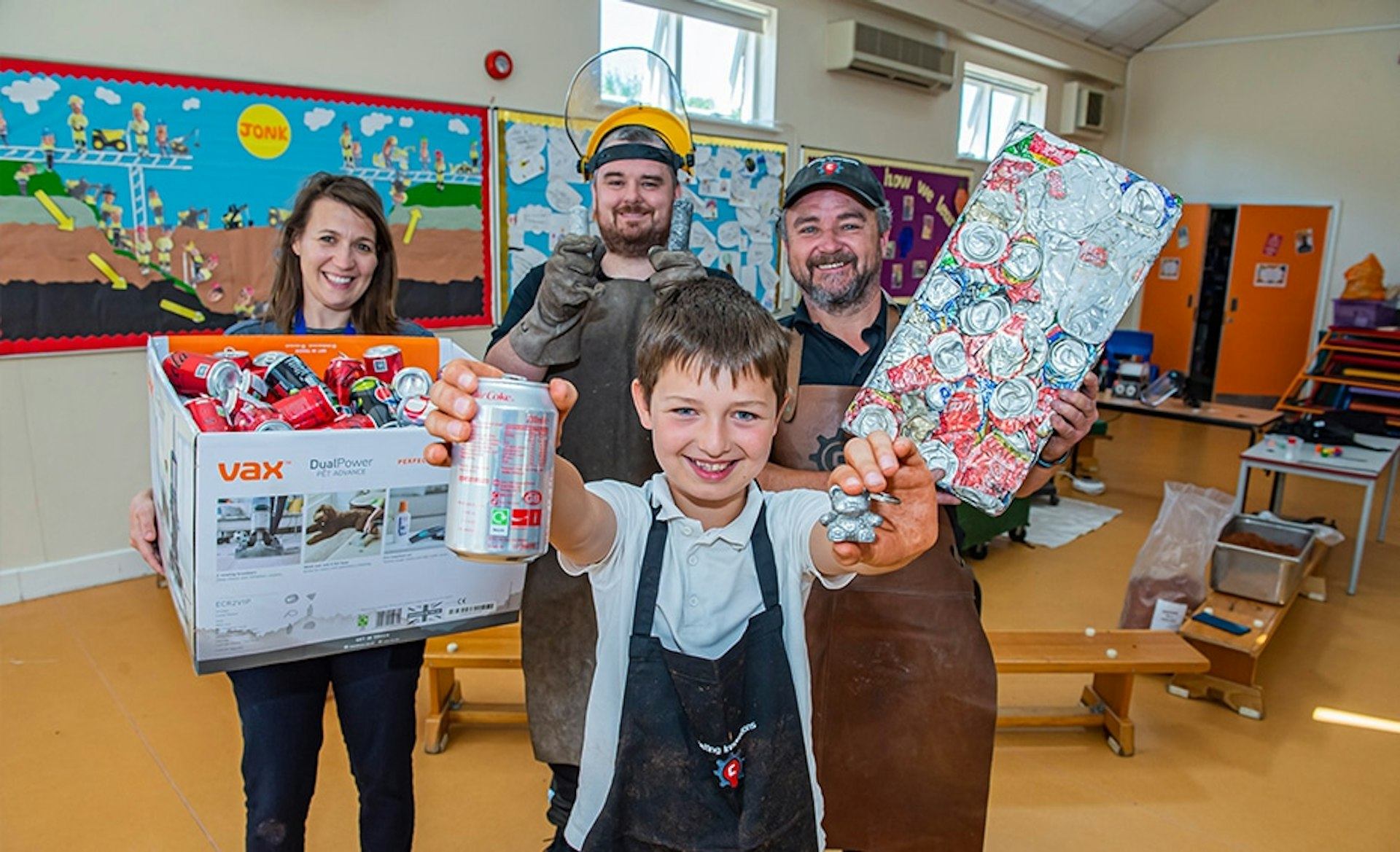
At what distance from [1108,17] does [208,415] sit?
9189mm

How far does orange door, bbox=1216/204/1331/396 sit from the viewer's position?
8297 mm

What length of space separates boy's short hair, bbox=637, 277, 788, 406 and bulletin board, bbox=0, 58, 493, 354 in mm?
2309

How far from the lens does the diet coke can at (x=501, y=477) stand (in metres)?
0.92

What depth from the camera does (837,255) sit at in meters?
1.72

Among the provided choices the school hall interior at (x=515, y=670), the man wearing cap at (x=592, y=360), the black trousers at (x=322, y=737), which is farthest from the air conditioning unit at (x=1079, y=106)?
the black trousers at (x=322, y=737)

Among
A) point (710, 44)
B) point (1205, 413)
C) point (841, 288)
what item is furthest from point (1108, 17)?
point (841, 288)

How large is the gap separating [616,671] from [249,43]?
139 inches

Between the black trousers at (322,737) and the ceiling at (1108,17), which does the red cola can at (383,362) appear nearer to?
the black trousers at (322,737)

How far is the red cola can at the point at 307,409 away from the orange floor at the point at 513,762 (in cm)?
133

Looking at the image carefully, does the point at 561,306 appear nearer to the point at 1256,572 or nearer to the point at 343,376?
the point at 343,376

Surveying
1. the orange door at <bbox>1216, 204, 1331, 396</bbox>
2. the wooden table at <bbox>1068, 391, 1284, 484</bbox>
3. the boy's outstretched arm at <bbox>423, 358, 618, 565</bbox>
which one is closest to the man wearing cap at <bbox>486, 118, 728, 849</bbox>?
the boy's outstretched arm at <bbox>423, 358, 618, 565</bbox>

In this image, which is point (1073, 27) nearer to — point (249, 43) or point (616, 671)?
point (249, 43)

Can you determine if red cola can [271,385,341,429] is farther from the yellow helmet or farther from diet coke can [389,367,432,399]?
the yellow helmet

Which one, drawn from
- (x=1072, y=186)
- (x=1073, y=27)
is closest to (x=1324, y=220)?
(x=1073, y=27)
